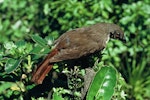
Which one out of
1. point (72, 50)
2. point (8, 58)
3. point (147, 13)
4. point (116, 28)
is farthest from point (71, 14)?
point (8, 58)

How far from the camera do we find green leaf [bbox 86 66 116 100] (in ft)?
9.99

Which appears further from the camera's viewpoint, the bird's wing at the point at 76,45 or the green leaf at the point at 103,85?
the bird's wing at the point at 76,45

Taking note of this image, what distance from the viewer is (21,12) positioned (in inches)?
286

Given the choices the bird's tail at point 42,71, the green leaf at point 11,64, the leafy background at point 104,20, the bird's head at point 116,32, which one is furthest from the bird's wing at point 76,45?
the leafy background at point 104,20

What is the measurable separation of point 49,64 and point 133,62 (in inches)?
137

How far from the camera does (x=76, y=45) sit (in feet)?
12.6

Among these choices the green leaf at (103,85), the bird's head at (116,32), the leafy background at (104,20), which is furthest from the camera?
the leafy background at (104,20)

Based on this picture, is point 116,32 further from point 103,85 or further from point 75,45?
point 103,85

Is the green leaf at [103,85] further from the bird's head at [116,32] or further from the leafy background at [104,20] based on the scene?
the leafy background at [104,20]

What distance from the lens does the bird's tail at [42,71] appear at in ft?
11.3

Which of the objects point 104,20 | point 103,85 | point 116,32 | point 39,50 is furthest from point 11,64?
point 104,20

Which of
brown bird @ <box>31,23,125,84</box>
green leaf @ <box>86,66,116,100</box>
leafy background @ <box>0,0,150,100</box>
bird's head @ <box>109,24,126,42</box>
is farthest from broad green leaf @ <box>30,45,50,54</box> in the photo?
leafy background @ <box>0,0,150,100</box>

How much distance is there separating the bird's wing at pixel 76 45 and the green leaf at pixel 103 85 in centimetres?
66

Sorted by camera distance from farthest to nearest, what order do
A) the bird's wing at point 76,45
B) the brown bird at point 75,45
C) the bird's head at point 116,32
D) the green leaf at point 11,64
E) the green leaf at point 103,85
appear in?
the bird's head at point 116,32 < the bird's wing at point 76,45 < the brown bird at point 75,45 < the green leaf at point 11,64 < the green leaf at point 103,85
